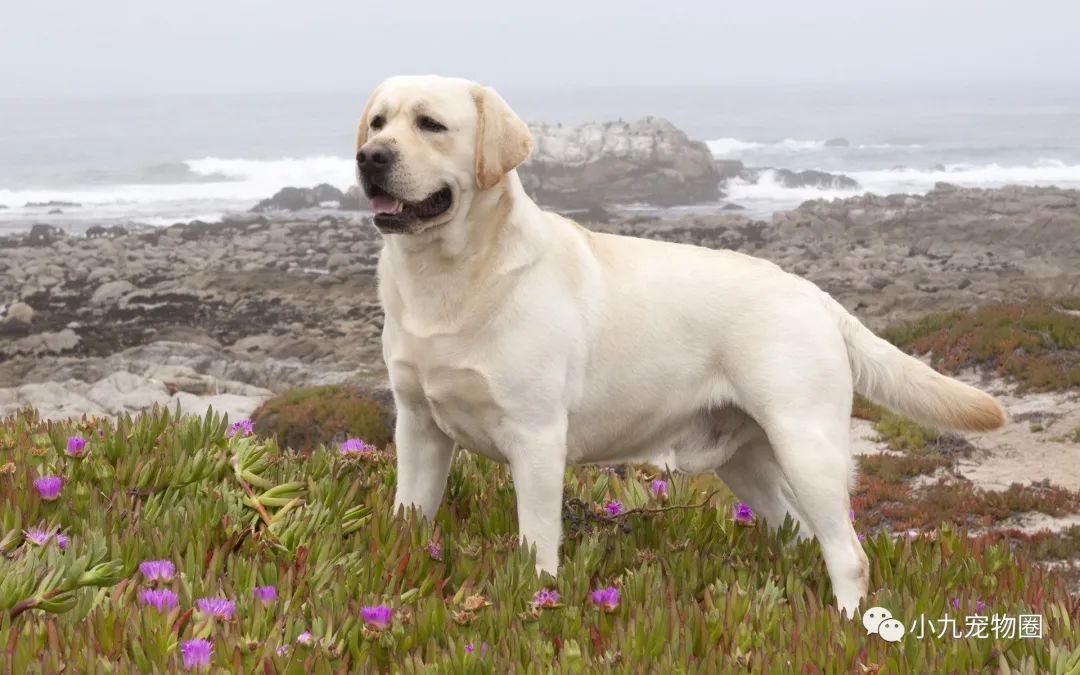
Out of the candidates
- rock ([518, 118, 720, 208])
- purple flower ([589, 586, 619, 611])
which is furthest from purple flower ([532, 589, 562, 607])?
rock ([518, 118, 720, 208])

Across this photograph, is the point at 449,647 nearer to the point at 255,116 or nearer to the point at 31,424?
the point at 31,424

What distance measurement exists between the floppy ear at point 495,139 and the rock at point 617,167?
148 ft

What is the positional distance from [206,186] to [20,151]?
26895 mm

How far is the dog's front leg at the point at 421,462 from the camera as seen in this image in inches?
212

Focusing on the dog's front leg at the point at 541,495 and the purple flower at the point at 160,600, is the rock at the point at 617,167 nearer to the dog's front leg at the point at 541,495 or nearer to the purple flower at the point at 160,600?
the dog's front leg at the point at 541,495

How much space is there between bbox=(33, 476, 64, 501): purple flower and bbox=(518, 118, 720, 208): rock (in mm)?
45427

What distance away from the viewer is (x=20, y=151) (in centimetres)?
8719

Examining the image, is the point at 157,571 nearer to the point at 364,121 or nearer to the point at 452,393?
the point at 452,393

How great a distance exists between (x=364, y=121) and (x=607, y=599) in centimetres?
232

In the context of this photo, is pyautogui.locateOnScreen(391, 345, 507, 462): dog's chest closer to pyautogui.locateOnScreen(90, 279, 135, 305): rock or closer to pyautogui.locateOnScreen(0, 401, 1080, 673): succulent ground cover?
pyautogui.locateOnScreen(0, 401, 1080, 673): succulent ground cover

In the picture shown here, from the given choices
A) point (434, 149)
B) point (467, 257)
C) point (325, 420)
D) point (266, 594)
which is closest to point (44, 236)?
point (325, 420)

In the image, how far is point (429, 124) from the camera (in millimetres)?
4898

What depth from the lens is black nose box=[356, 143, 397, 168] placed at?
468cm

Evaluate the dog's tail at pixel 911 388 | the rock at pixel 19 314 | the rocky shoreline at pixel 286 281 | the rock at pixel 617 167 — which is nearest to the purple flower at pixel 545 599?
the dog's tail at pixel 911 388
